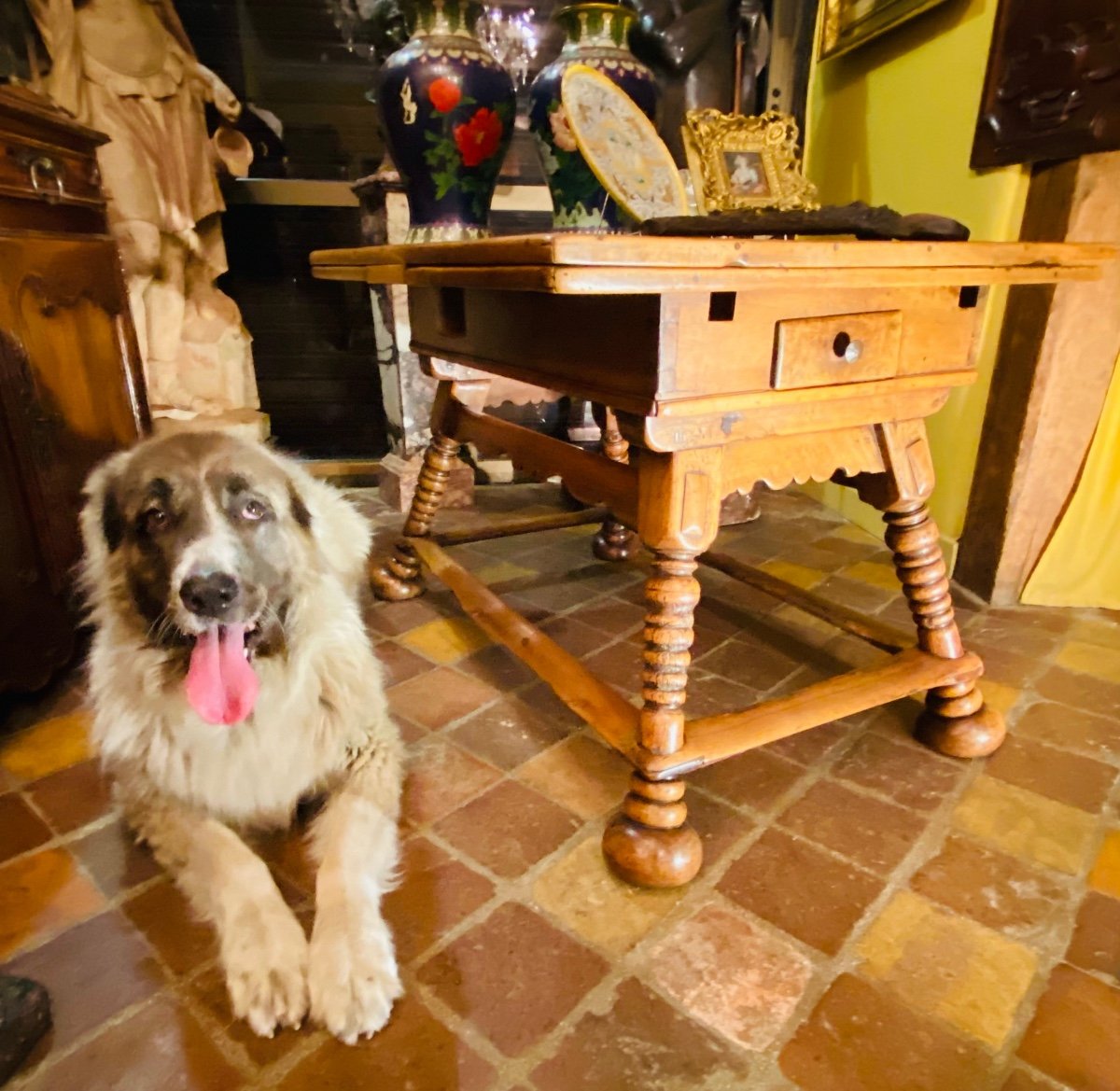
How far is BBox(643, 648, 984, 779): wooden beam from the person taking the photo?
123cm

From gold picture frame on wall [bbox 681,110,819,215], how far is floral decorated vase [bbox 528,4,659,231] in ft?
1.61

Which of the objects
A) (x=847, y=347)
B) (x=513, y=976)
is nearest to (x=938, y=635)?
(x=847, y=347)

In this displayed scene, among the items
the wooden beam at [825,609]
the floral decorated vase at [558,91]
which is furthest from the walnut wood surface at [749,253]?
the floral decorated vase at [558,91]

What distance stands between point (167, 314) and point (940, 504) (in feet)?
10.1

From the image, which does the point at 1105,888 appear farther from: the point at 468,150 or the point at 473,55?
the point at 473,55

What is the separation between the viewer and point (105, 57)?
275 centimetres

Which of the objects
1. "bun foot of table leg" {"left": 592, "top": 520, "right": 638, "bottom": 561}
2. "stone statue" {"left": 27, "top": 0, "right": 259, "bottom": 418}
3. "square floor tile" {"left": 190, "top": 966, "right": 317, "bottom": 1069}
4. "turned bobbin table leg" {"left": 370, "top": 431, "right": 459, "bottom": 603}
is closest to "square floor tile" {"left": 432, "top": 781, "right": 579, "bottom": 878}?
"square floor tile" {"left": 190, "top": 966, "right": 317, "bottom": 1069}

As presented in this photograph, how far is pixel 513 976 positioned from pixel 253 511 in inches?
33.2

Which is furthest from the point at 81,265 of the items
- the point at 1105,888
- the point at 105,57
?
the point at 1105,888

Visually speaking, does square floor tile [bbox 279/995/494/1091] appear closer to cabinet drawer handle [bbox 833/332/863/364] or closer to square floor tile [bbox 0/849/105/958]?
square floor tile [bbox 0/849/105/958]

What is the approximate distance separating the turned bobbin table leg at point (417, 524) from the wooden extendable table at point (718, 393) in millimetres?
585

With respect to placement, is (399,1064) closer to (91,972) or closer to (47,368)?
(91,972)

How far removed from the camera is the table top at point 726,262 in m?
0.86

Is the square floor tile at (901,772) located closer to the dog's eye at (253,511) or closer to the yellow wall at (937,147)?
the yellow wall at (937,147)
